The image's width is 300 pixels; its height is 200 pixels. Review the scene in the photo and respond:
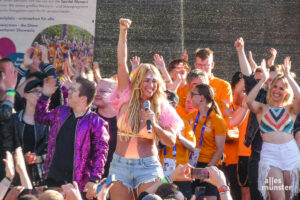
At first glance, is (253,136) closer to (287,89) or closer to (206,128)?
(206,128)

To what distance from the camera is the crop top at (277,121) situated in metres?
6.32

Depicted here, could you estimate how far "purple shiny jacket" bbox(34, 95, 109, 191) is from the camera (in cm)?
568

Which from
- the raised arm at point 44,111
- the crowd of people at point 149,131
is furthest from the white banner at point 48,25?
the raised arm at point 44,111

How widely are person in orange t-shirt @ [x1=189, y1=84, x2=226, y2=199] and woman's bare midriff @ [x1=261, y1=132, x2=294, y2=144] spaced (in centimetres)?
53

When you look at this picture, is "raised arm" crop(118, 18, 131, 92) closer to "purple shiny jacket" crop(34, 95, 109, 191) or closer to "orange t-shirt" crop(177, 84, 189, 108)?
"purple shiny jacket" crop(34, 95, 109, 191)

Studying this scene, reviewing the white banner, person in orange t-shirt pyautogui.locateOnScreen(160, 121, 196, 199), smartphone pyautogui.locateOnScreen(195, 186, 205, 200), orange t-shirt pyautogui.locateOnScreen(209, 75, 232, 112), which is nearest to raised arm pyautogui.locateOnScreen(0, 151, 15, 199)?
person in orange t-shirt pyautogui.locateOnScreen(160, 121, 196, 199)

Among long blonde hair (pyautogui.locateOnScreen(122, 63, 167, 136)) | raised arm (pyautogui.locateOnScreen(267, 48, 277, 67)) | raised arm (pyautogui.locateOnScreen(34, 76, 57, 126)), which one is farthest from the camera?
raised arm (pyautogui.locateOnScreen(267, 48, 277, 67))

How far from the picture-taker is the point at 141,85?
17.8ft

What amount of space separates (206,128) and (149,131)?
168 cm

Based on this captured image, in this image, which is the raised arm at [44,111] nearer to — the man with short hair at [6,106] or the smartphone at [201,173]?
the man with short hair at [6,106]

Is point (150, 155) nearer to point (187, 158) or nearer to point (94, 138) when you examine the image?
point (94, 138)

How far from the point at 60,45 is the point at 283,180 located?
3.69 m

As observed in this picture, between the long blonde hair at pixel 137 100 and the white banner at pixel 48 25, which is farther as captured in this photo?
the white banner at pixel 48 25

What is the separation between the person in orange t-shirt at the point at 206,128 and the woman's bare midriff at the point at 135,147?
1.19 metres
